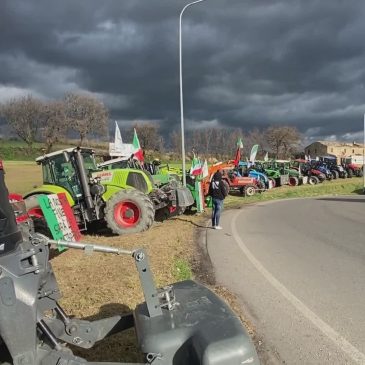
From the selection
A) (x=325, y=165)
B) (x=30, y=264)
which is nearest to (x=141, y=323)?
(x=30, y=264)

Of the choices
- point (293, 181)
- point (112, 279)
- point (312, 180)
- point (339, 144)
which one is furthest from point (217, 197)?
point (339, 144)

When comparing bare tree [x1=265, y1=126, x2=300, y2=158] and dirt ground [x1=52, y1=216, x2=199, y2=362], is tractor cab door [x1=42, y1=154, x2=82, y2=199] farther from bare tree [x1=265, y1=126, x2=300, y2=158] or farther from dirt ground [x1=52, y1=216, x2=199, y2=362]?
bare tree [x1=265, y1=126, x2=300, y2=158]

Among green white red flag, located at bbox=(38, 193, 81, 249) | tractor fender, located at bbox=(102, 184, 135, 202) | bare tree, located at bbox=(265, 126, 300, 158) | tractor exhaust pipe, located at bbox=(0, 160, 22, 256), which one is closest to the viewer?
tractor exhaust pipe, located at bbox=(0, 160, 22, 256)

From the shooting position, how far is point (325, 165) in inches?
1924

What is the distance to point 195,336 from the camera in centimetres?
305

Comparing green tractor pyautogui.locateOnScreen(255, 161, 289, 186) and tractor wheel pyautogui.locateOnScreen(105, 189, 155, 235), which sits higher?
tractor wheel pyautogui.locateOnScreen(105, 189, 155, 235)

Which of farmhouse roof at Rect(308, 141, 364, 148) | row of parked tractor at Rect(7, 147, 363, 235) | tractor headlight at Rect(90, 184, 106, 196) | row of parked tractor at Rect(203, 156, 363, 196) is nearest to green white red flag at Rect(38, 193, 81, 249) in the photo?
row of parked tractor at Rect(7, 147, 363, 235)

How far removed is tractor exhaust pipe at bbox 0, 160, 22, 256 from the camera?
119 inches

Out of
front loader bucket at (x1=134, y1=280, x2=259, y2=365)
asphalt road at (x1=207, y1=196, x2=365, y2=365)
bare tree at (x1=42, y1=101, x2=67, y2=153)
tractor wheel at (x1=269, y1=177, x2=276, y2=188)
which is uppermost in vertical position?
bare tree at (x1=42, y1=101, x2=67, y2=153)

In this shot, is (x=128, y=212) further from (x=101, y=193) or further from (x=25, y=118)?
(x=25, y=118)

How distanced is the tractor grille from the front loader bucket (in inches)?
470

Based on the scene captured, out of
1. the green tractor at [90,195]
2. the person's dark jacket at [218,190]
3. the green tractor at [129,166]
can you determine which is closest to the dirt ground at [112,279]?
the green tractor at [90,195]

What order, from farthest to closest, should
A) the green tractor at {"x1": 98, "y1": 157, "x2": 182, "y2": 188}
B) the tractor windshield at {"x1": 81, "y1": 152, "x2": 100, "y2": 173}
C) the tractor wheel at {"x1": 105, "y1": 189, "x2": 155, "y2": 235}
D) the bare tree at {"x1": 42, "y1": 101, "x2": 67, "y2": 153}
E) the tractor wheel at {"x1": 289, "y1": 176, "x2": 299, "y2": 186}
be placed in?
the bare tree at {"x1": 42, "y1": 101, "x2": 67, "y2": 153}
the tractor wheel at {"x1": 289, "y1": 176, "x2": 299, "y2": 186}
the green tractor at {"x1": 98, "y1": 157, "x2": 182, "y2": 188}
the tractor windshield at {"x1": 81, "y1": 152, "x2": 100, "y2": 173}
the tractor wheel at {"x1": 105, "y1": 189, "x2": 155, "y2": 235}

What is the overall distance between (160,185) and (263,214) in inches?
168
